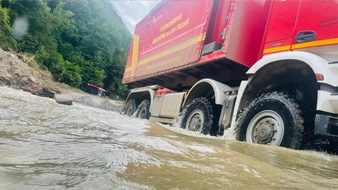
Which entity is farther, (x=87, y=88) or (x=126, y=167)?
(x=87, y=88)

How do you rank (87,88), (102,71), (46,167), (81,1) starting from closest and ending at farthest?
(46,167) < (87,88) < (102,71) < (81,1)

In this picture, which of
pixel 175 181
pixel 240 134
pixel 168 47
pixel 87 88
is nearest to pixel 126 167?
pixel 175 181

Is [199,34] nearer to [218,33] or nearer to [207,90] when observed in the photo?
[218,33]

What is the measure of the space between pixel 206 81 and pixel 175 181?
409cm

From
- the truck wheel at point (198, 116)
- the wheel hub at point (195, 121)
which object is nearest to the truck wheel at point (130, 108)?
the truck wheel at point (198, 116)

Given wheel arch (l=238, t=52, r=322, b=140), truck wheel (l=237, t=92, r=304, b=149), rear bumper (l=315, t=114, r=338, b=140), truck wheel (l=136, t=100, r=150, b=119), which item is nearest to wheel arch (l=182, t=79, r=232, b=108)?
wheel arch (l=238, t=52, r=322, b=140)

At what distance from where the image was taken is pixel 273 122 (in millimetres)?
3340

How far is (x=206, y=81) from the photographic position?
493 cm

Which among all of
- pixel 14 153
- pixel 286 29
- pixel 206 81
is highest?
pixel 286 29

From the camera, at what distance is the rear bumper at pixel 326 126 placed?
2764mm

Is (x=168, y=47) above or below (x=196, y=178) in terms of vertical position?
above

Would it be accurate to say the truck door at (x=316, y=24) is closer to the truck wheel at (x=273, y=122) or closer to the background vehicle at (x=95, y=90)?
the truck wheel at (x=273, y=122)

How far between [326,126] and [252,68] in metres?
1.43

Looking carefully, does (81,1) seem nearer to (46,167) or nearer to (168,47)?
(168,47)
